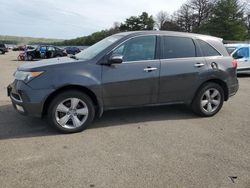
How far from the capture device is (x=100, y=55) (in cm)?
561

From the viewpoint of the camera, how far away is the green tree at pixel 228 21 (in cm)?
5500

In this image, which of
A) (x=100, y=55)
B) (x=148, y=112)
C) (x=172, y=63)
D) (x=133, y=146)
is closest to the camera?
(x=133, y=146)

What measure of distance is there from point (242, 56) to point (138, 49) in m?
10.7

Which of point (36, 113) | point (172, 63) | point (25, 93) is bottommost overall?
point (36, 113)

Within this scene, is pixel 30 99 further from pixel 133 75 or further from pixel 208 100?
pixel 208 100

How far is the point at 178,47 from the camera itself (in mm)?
6281

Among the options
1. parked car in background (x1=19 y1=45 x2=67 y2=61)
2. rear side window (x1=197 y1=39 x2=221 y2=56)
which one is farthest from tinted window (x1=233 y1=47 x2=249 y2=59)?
parked car in background (x1=19 y1=45 x2=67 y2=61)

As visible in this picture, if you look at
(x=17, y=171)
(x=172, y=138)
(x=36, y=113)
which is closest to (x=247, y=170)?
(x=172, y=138)

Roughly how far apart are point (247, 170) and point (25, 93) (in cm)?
351

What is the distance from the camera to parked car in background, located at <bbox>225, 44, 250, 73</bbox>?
1502cm

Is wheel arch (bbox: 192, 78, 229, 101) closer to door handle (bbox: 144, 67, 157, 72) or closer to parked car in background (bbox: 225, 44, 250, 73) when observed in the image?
door handle (bbox: 144, 67, 157, 72)

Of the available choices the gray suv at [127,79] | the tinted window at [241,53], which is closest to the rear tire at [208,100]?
the gray suv at [127,79]

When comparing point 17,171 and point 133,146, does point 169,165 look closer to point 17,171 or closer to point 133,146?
point 133,146

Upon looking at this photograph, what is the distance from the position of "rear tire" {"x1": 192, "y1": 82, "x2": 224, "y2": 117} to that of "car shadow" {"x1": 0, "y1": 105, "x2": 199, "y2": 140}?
230mm
